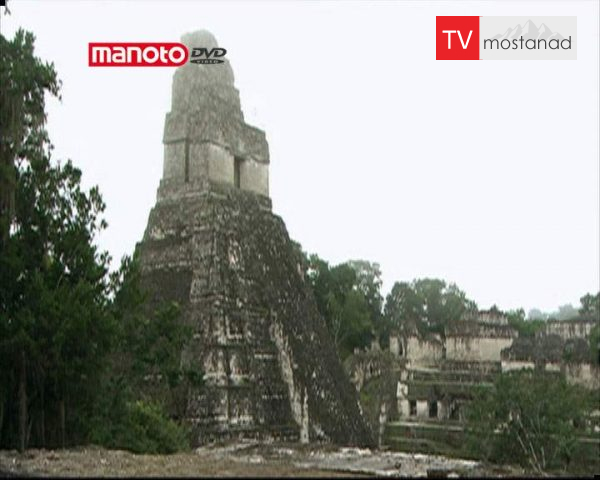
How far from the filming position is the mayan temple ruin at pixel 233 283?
49.6ft

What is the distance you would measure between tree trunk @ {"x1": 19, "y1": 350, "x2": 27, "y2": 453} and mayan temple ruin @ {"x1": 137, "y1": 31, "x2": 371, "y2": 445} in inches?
186

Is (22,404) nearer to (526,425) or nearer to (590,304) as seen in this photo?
(526,425)

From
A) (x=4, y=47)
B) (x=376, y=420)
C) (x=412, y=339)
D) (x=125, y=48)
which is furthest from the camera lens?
(x=412, y=339)

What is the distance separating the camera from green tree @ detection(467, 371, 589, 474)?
62.4ft

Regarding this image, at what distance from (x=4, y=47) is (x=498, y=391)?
15.1m

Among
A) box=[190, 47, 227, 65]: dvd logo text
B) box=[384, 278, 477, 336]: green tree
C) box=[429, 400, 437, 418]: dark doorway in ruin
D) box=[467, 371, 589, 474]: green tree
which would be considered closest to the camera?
box=[190, 47, 227, 65]: dvd logo text

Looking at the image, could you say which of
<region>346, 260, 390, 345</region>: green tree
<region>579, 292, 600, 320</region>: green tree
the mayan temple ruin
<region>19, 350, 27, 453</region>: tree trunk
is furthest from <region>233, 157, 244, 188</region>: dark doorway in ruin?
<region>579, 292, 600, 320</region>: green tree

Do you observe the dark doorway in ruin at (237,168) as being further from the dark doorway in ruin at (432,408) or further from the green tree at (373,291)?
the green tree at (373,291)

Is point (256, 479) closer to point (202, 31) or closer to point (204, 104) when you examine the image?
point (204, 104)

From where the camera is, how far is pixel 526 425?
1925 centimetres

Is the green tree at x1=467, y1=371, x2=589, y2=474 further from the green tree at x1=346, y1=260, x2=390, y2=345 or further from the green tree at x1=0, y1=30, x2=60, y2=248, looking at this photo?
the green tree at x1=346, y1=260, x2=390, y2=345

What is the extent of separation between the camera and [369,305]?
4106cm

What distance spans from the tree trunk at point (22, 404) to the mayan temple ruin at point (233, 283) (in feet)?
15.5

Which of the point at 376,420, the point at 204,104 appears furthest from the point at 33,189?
the point at 376,420
